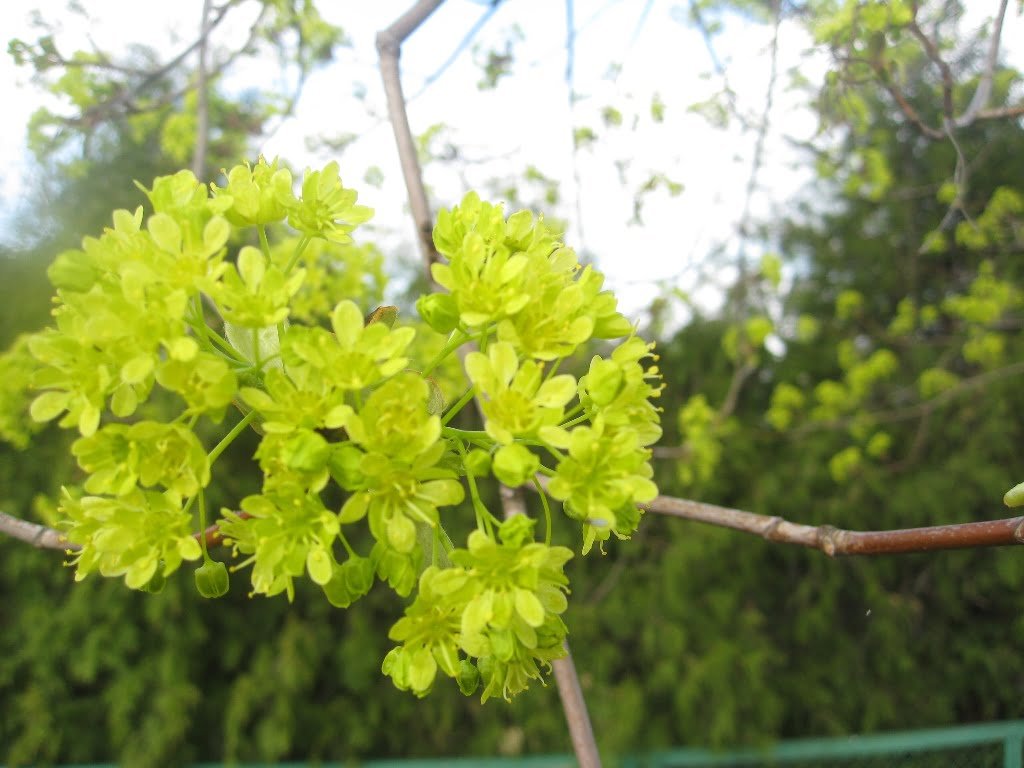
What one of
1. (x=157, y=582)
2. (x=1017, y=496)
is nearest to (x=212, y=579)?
(x=157, y=582)

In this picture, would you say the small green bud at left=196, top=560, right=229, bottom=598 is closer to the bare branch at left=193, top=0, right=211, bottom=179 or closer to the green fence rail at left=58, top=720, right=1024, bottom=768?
Result: the bare branch at left=193, top=0, right=211, bottom=179

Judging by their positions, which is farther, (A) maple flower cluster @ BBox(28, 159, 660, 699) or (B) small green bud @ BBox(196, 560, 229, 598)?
(B) small green bud @ BBox(196, 560, 229, 598)

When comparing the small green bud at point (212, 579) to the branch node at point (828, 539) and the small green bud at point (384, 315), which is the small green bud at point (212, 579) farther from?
the branch node at point (828, 539)

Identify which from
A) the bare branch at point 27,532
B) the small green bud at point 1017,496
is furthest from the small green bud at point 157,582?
the small green bud at point 1017,496

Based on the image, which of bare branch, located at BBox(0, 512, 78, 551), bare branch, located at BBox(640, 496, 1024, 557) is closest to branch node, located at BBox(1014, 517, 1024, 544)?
bare branch, located at BBox(640, 496, 1024, 557)

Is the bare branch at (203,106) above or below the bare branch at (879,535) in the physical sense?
above

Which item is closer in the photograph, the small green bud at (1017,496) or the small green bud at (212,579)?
the small green bud at (1017,496)
